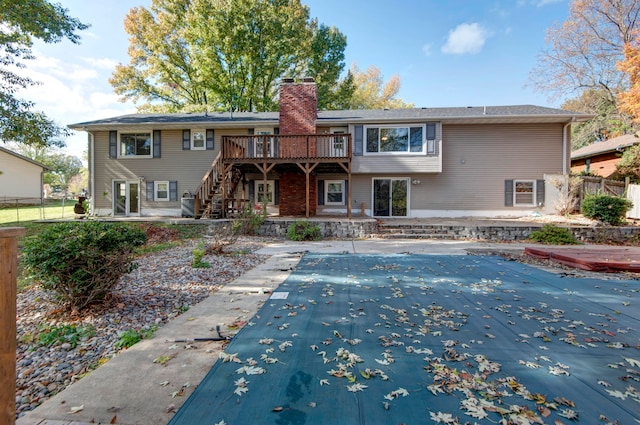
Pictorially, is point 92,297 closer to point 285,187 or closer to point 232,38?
point 285,187

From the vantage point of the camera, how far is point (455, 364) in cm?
246

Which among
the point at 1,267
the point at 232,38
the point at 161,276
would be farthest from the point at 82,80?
the point at 1,267

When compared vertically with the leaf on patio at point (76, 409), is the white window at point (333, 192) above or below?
above

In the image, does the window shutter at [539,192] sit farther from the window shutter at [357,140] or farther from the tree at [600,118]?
the tree at [600,118]

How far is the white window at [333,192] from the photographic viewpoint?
48.3 ft

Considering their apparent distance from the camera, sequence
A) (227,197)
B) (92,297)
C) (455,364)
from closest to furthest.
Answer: (455,364)
(92,297)
(227,197)

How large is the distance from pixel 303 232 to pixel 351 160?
4.31 metres

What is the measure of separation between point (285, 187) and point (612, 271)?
37.3ft

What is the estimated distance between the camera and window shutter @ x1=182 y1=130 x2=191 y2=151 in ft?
49.3

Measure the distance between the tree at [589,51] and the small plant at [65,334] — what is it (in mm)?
26221

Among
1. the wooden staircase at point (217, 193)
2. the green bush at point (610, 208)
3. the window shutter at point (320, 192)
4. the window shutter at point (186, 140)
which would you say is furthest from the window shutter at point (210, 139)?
the green bush at point (610, 208)

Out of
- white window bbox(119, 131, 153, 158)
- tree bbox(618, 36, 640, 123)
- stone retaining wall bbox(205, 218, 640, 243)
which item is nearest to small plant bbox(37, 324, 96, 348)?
stone retaining wall bbox(205, 218, 640, 243)

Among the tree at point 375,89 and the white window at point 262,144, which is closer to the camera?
the white window at point 262,144

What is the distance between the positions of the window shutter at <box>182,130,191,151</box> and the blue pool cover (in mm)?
12835
